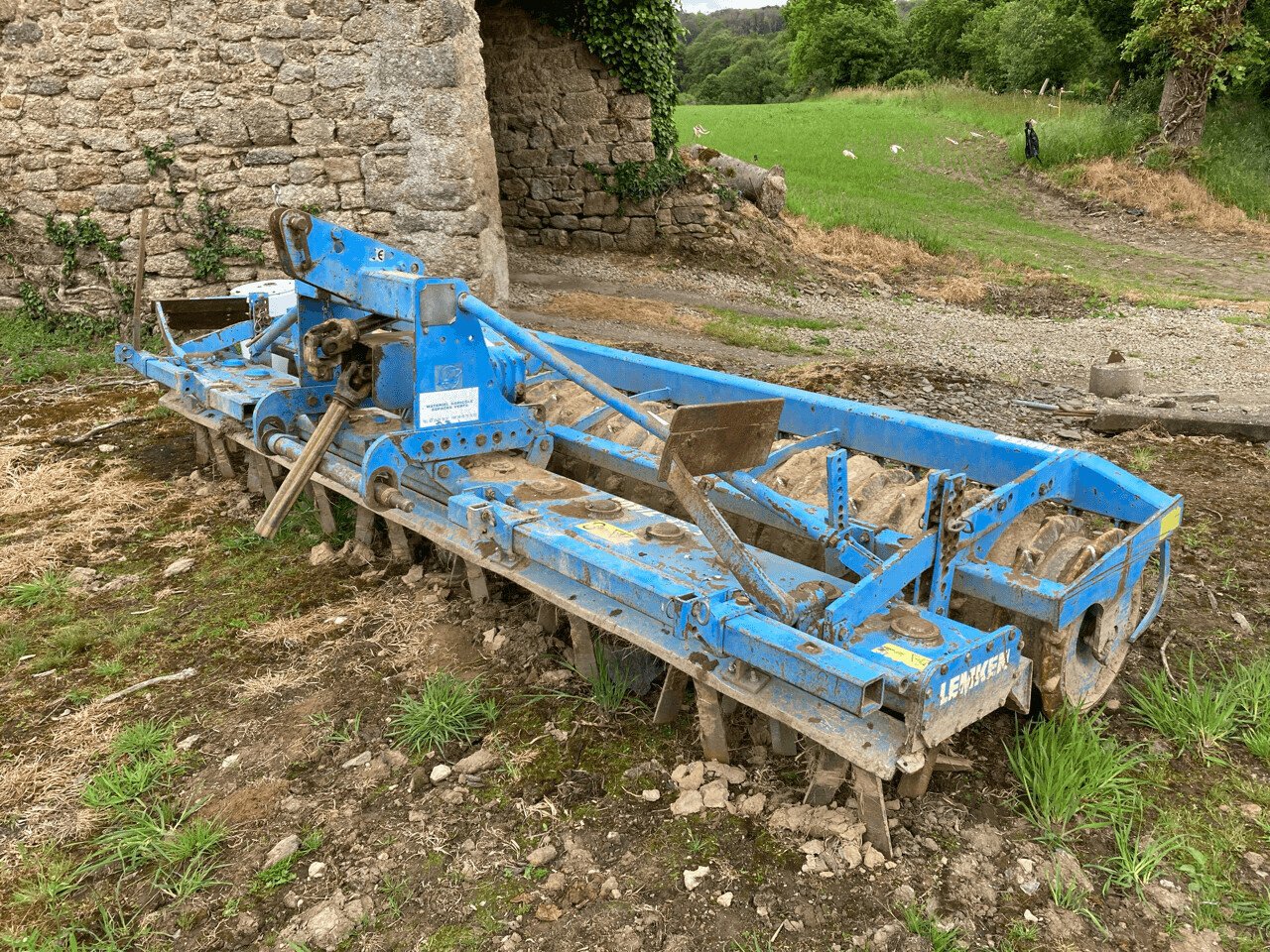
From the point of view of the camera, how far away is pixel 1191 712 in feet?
10.5

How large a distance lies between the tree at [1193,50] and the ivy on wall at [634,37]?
1204 cm

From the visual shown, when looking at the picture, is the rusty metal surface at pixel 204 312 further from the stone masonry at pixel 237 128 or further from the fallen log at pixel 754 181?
the fallen log at pixel 754 181

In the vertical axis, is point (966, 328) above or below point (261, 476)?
below

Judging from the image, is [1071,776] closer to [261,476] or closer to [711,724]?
[711,724]

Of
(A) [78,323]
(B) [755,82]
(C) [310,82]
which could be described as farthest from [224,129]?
(B) [755,82]

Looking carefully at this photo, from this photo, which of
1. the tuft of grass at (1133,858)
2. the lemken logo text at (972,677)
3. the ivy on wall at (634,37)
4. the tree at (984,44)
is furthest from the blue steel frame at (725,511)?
the tree at (984,44)

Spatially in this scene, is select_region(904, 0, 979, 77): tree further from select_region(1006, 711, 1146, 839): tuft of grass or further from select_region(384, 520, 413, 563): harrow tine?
select_region(1006, 711, 1146, 839): tuft of grass

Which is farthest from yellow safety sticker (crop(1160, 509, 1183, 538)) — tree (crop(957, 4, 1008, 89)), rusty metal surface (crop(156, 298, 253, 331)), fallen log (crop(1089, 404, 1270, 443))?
tree (crop(957, 4, 1008, 89))

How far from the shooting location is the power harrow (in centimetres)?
264

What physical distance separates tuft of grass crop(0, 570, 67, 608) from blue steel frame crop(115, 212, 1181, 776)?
3.45ft

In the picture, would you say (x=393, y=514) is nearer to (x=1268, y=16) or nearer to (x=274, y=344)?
(x=274, y=344)

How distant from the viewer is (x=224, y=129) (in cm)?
798

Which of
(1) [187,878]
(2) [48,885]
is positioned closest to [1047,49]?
(1) [187,878]

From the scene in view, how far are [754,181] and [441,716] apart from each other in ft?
37.2
